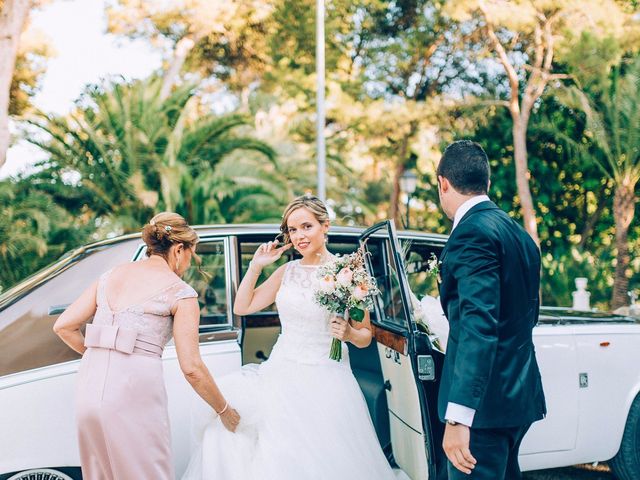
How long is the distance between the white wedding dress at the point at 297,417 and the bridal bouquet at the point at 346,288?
23 centimetres

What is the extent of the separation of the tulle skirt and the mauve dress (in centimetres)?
57

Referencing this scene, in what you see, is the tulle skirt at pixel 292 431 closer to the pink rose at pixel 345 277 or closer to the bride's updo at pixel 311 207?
the pink rose at pixel 345 277

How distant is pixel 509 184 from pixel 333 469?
45.6 ft

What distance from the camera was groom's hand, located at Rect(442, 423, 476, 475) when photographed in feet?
8.13

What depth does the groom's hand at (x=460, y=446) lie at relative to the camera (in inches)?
97.6

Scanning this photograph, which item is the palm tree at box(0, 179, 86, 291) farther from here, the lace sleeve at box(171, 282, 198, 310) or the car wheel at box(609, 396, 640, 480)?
the car wheel at box(609, 396, 640, 480)

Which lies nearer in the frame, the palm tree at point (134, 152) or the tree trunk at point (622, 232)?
the palm tree at point (134, 152)

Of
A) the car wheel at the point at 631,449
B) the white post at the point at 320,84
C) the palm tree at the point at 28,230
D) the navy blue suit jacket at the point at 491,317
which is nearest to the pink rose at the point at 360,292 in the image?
the navy blue suit jacket at the point at 491,317

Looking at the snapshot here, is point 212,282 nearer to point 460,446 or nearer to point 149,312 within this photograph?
point 149,312

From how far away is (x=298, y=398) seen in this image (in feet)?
12.3

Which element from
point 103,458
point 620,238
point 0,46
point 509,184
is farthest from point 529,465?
point 509,184

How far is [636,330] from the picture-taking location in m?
4.71

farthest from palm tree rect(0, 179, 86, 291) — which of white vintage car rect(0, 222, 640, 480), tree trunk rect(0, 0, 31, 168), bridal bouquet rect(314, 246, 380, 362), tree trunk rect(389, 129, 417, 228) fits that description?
tree trunk rect(389, 129, 417, 228)

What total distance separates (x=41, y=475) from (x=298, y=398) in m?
1.40
